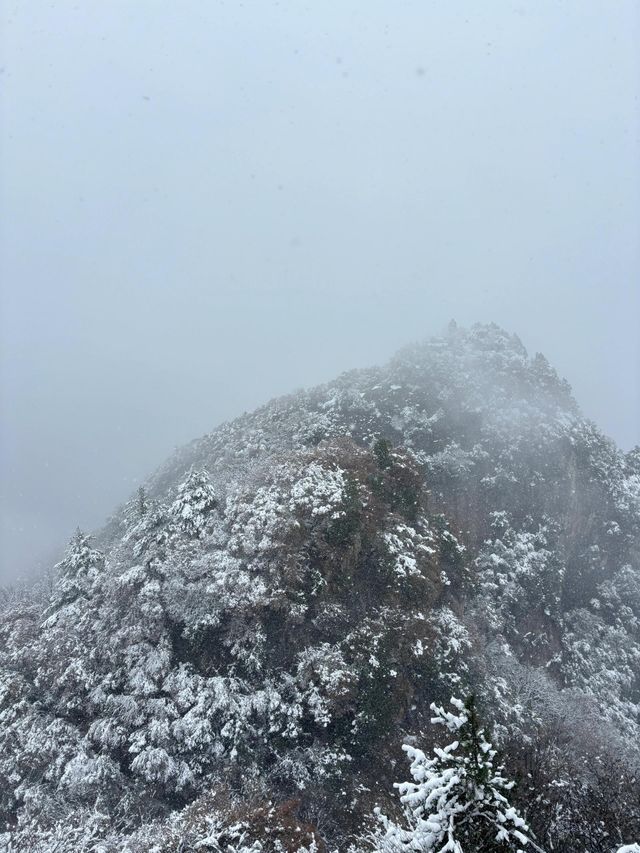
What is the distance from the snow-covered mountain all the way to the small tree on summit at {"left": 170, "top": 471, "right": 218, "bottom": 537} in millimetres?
133

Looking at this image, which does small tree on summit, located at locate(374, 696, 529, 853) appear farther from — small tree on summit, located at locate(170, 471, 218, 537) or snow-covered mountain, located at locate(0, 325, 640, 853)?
small tree on summit, located at locate(170, 471, 218, 537)

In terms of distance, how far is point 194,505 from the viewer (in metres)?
31.4

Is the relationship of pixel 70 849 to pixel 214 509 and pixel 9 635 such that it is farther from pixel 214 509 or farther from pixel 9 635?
pixel 214 509

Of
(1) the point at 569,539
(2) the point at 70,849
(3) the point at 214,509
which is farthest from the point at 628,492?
(2) the point at 70,849

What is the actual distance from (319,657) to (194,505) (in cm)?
1224

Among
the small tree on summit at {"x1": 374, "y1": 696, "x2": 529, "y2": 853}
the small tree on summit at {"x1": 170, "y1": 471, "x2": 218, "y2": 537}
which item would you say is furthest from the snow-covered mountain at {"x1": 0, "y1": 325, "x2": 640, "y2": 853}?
the small tree on summit at {"x1": 374, "y1": 696, "x2": 529, "y2": 853}

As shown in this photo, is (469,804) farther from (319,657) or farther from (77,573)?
(77,573)

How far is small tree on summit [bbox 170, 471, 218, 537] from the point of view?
3059cm

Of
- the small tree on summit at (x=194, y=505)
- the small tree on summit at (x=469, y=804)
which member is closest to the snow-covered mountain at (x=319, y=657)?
the small tree on summit at (x=194, y=505)

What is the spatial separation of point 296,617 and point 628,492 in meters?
33.7

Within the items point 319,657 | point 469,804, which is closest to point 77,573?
point 319,657

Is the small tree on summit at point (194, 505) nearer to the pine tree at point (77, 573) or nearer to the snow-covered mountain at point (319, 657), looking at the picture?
the snow-covered mountain at point (319, 657)

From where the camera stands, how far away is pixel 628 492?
43.5 meters

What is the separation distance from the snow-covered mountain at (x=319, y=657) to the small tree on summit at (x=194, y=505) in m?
0.13
